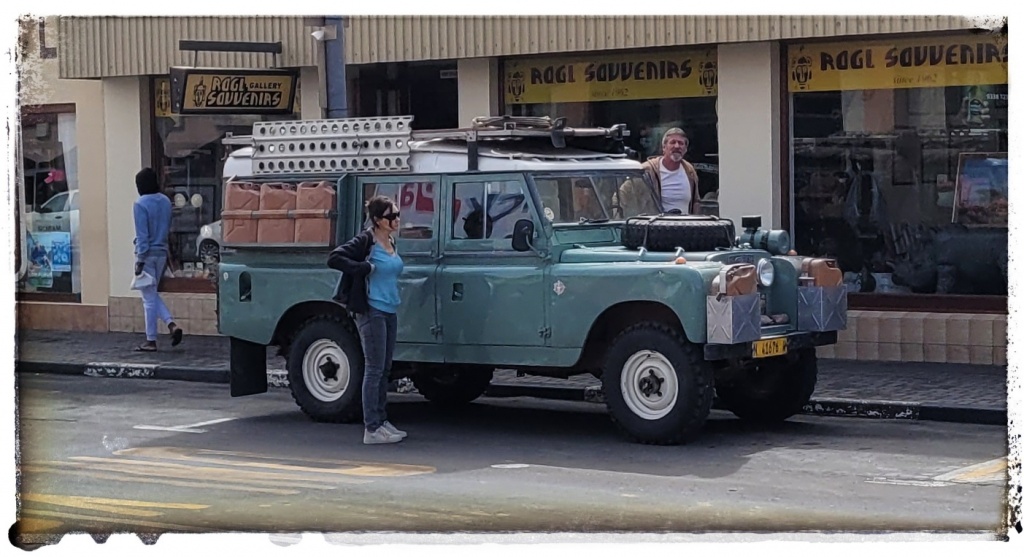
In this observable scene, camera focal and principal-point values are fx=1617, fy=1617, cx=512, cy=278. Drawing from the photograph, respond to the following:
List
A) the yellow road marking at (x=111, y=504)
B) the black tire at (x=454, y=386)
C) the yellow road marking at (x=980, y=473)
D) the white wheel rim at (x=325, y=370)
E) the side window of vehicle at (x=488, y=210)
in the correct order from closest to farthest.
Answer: the yellow road marking at (x=111, y=504) < the yellow road marking at (x=980, y=473) < the side window of vehicle at (x=488, y=210) < the white wheel rim at (x=325, y=370) < the black tire at (x=454, y=386)

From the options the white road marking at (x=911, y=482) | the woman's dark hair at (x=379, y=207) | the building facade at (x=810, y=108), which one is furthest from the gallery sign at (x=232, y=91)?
the white road marking at (x=911, y=482)

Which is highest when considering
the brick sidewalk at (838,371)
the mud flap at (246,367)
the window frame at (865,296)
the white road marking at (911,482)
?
the window frame at (865,296)

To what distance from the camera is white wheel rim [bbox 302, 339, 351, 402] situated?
11.9m

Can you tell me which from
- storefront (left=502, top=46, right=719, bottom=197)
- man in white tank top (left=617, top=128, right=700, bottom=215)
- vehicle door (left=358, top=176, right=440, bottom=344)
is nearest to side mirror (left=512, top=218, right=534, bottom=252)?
vehicle door (left=358, top=176, right=440, bottom=344)

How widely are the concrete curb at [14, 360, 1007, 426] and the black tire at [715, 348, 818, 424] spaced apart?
40 cm

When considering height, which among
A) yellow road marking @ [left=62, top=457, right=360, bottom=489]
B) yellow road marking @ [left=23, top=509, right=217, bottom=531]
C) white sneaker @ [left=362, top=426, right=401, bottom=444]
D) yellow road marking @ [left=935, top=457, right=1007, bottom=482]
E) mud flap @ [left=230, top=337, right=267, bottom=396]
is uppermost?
mud flap @ [left=230, top=337, right=267, bottom=396]

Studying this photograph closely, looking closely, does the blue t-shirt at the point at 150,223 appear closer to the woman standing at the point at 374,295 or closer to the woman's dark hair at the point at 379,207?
the woman standing at the point at 374,295

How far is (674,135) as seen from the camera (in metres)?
13.0

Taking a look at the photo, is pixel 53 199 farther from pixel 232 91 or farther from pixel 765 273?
pixel 765 273

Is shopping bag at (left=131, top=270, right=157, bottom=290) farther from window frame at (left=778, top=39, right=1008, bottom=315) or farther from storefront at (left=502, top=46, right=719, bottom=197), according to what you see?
window frame at (left=778, top=39, right=1008, bottom=315)

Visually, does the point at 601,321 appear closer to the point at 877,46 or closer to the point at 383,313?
the point at 383,313

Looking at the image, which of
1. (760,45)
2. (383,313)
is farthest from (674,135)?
(383,313)

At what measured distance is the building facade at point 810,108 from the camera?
14.1 m

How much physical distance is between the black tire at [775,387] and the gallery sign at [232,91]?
6.65m
